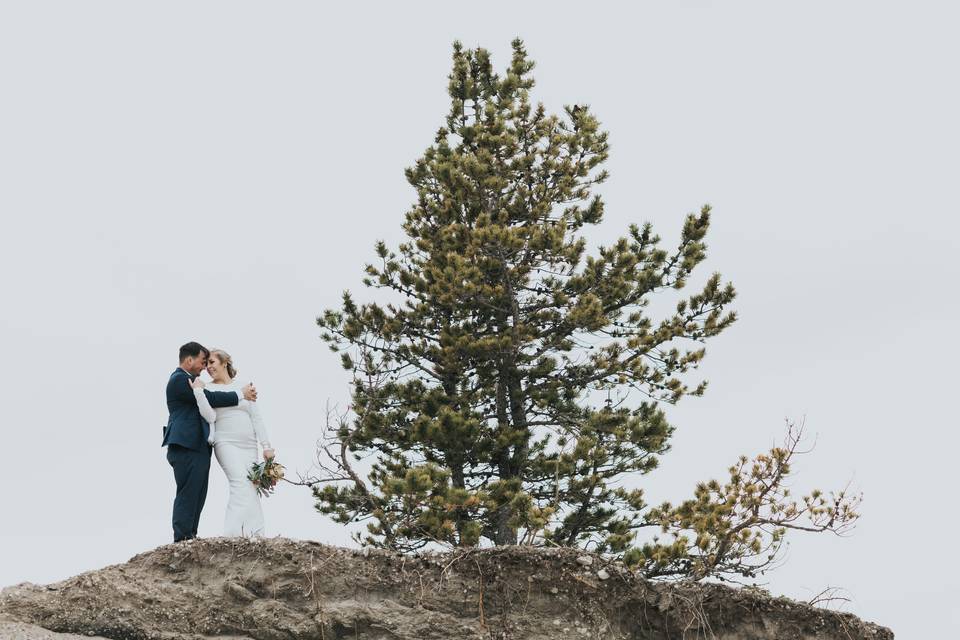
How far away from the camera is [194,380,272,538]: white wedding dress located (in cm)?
1156

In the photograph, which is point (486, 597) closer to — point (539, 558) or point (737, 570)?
point (539, 558)

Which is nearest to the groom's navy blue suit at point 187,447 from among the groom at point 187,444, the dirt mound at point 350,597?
the groom at point 187,444

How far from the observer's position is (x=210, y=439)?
11.8 metres

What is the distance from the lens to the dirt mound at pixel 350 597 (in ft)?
32.5

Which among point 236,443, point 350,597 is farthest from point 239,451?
point 350,597

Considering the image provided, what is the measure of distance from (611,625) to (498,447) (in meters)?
7.80

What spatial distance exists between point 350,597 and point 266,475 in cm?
204

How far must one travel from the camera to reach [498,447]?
17.9 m

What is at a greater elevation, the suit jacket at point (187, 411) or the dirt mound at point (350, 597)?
the suit jacket at point (187, 411)

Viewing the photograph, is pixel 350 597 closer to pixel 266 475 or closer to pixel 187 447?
pixel 266 475

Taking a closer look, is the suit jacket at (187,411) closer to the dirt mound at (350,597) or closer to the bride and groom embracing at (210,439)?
the bride and groom embracing at (210,439)

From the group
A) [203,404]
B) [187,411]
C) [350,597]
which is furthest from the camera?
[187,411]

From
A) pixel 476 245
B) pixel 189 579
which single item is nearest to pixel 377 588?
pixel 189 579

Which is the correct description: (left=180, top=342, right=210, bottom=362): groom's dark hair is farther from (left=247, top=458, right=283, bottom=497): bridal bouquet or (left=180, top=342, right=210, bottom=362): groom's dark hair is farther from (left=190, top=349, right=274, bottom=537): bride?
(left=247, top=458, right=283, bottom=497): bridal bouquet
